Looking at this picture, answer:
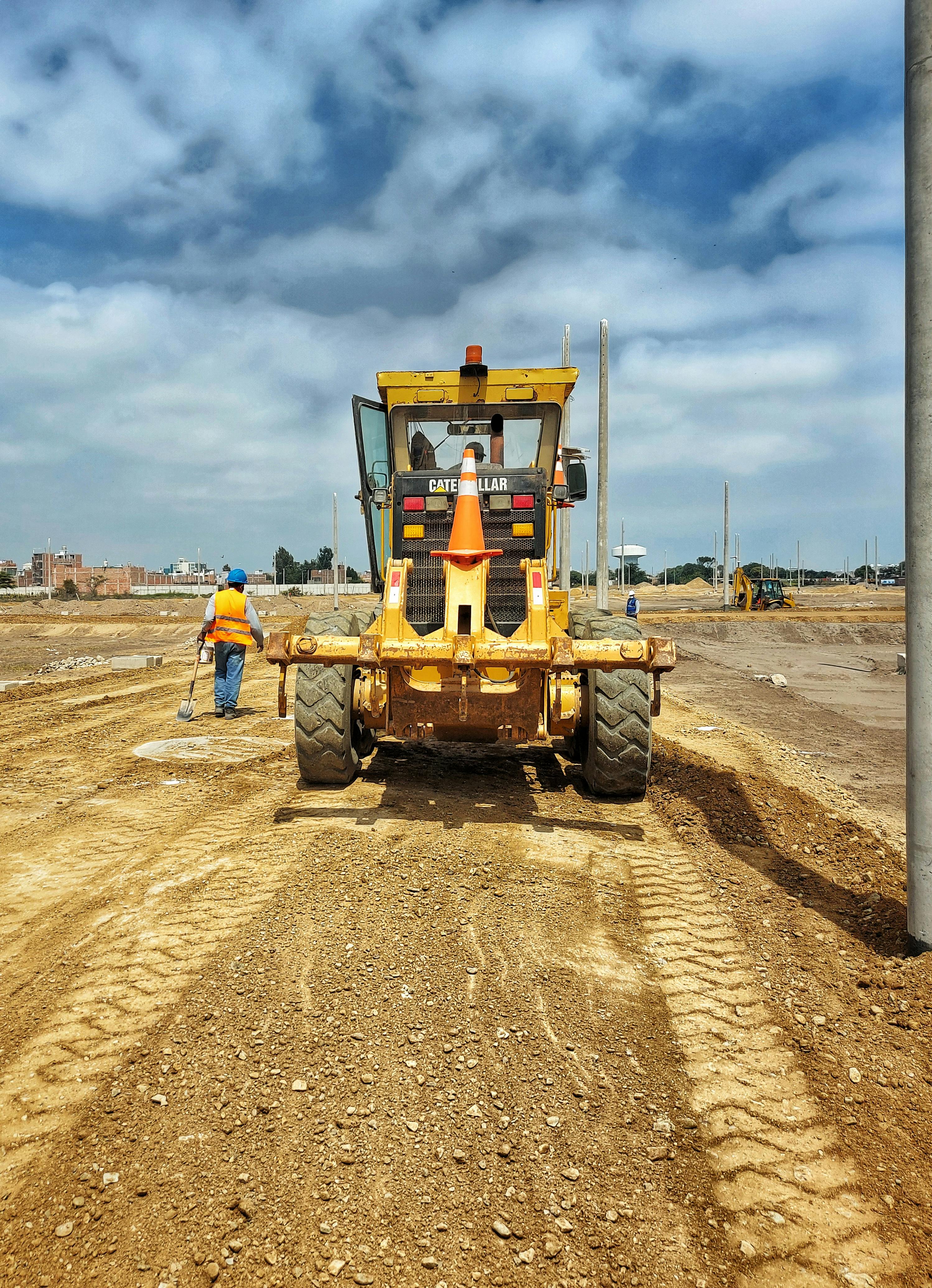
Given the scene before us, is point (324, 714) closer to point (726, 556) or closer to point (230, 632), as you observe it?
point (230, 632)

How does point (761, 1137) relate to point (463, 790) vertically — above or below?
below

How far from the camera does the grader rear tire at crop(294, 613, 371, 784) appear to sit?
536 centimetres

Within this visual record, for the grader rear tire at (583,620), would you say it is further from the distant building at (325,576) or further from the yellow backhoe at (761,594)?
the distant building at (325,576)

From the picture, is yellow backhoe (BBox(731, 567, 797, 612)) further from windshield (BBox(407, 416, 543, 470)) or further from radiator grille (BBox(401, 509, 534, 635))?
radiator grille (BBox(401, 509, 534, 635))

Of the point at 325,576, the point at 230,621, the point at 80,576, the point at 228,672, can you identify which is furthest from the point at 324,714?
the point at 80,576

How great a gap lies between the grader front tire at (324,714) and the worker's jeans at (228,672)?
375cm

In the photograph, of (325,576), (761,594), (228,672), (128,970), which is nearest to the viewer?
(128,970)

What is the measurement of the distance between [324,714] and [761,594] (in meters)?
39.4

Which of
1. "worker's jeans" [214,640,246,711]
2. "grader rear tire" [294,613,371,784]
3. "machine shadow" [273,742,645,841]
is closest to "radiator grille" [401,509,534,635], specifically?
"grader rear tire" [294,613,371,784]

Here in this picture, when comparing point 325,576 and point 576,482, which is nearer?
point 576,482

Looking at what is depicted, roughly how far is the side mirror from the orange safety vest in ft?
14.4

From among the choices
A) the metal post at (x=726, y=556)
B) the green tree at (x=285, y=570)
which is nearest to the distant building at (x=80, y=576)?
the green tree at (x=285, y=570)

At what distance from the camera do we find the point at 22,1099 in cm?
245

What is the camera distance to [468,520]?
193 inches
